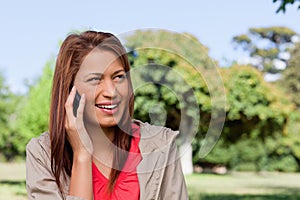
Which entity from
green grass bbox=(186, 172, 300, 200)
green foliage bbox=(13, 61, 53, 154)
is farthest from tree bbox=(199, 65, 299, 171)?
green foliage bbox=(13, 61, 53, 154)

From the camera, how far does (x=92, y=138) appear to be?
173 cm

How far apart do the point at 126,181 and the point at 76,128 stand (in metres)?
0.20

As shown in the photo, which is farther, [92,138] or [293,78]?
[293,78]

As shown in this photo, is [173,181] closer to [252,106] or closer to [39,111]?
[39,111]

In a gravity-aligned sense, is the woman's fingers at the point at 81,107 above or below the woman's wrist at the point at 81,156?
above

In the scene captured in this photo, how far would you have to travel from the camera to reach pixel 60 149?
66.2 inches

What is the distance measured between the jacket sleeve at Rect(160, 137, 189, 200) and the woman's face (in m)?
0.17

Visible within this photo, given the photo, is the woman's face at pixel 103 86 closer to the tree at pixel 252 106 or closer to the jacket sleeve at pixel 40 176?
the jacket sleeve at pixel 40 176

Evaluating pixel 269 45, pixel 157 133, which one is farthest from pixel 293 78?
pixel 157 133

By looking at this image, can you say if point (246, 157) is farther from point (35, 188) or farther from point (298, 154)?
point (35, 188)

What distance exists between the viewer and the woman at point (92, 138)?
164 cm

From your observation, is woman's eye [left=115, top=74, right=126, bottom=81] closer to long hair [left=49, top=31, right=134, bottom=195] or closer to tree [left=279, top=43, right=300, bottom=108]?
long hair [left=49, top=31, right=134, bottom=195]

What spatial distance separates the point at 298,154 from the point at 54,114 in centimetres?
3392

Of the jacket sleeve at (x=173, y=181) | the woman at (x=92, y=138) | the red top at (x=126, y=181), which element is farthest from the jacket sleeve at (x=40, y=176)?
the jacket sleeve at (x=173, y=181)
